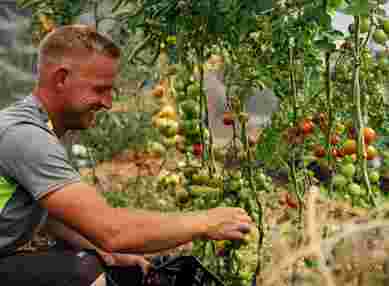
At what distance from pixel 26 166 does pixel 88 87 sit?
27cm

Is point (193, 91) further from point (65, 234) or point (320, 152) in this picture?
point (65, 234)

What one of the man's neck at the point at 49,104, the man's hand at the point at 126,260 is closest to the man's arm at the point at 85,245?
the man's hand at the point at 126,260

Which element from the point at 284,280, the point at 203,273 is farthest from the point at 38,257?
the point at 284,280

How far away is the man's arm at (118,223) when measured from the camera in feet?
4.09

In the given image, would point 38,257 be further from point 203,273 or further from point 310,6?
point 310,6

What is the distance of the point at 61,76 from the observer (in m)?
1.51

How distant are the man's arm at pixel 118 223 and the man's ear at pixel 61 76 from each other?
32 cm

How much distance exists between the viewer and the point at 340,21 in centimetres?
201

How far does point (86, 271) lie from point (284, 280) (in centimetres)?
89

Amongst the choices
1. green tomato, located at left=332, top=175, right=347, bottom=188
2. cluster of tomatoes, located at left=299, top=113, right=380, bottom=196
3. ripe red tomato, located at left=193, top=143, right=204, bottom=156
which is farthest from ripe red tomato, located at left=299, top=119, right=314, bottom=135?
ripe red tomato, located at left=193, top=143, right=204, bottom=156

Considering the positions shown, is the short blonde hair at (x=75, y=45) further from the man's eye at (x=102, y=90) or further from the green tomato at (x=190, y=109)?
the green tomato at (x=190, y=109)

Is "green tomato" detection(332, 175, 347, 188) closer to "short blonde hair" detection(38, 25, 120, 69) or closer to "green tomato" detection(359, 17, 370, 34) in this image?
"green tomato" detection(359, 17, 370, 34)

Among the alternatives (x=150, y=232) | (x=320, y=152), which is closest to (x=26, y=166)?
(x=150, y=232)

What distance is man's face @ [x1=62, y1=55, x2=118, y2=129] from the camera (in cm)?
149
